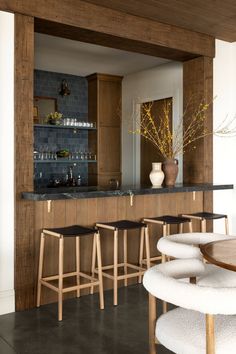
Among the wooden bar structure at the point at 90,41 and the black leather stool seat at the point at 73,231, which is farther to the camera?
the wooden bar structure at the point at 90,41

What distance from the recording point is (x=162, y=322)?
6.40 feet

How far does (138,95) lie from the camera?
6.99 m

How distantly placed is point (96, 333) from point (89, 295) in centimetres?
86

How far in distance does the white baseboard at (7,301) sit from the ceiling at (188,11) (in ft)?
8.75

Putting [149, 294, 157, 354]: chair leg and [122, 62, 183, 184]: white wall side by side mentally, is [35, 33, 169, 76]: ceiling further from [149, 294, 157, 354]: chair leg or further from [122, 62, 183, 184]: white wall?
[149, 294, 157, 354]: chair leg

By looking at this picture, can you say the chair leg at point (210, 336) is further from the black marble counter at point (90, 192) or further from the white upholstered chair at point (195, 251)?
the black marble counter at point (90, 192)

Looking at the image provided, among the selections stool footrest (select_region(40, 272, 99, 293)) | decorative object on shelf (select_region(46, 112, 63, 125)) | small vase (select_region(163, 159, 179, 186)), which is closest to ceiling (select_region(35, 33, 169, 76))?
decorative object on shelf (select_region(46, 112, 63, 125))

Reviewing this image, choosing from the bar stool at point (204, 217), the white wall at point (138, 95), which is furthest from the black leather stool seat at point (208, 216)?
the white wall at point (138, 95)

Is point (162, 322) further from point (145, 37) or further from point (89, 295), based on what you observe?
point (145, 37)

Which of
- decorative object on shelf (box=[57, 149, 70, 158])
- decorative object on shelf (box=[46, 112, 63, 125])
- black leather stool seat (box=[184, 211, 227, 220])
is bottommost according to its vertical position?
black leather stool seat (box=[184, 211, 227, 220])

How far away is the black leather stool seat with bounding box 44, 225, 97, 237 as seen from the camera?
10.7ft

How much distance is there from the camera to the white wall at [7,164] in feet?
11.0

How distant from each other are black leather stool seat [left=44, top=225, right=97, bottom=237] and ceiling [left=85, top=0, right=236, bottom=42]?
2058mm

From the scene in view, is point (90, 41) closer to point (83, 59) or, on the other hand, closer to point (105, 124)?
point (83, 59)
